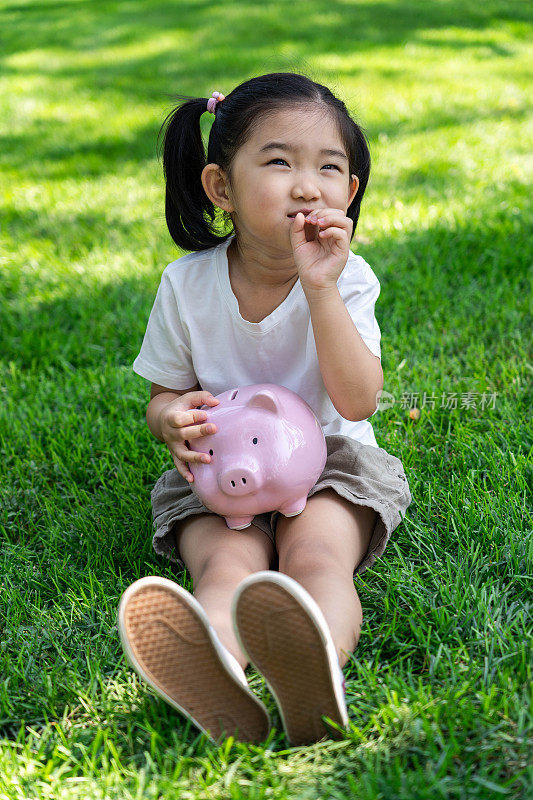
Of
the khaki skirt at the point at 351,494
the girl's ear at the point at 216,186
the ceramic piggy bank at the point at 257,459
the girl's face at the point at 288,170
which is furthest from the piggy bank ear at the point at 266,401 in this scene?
the girl's ear at the point at 216,186

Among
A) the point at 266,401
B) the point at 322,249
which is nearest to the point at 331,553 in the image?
the point at 266,401

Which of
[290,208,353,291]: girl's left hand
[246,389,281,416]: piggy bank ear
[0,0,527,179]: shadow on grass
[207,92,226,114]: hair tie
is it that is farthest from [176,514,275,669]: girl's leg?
[0,0,527,179]: shadow on grass

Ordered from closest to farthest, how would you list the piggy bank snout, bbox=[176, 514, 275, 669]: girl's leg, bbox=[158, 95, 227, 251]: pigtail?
bbox=[176, 514, 275, 669]: girl's leg, the piggy bank snout, bbox=[158, 95, 227, 251]: pigtail

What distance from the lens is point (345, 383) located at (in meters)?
1.75

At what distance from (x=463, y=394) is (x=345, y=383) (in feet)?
2.74

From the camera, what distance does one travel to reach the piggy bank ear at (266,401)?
1.72 metres

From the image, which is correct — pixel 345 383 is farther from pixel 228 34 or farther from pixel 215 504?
pixel 228 34

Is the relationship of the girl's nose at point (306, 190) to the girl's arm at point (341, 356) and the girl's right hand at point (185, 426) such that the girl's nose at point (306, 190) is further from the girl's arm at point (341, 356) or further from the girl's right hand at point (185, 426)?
the girl's right hand at point (185, 426)

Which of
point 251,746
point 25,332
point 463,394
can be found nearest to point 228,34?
point 25,332

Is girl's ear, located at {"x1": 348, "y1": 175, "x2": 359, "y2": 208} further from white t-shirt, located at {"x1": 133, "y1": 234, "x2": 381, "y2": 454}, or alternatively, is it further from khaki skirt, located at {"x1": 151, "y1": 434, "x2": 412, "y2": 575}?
khaki skirt, located at {"x1": 151, "y1": 434, "x2": 412, "y2": 575}

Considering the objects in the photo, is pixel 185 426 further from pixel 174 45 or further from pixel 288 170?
pixel 174 45

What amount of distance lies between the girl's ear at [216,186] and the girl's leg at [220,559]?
2.36 feet

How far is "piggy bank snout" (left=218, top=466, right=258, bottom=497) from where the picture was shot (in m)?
1.68

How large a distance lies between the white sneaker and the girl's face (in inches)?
32.0
